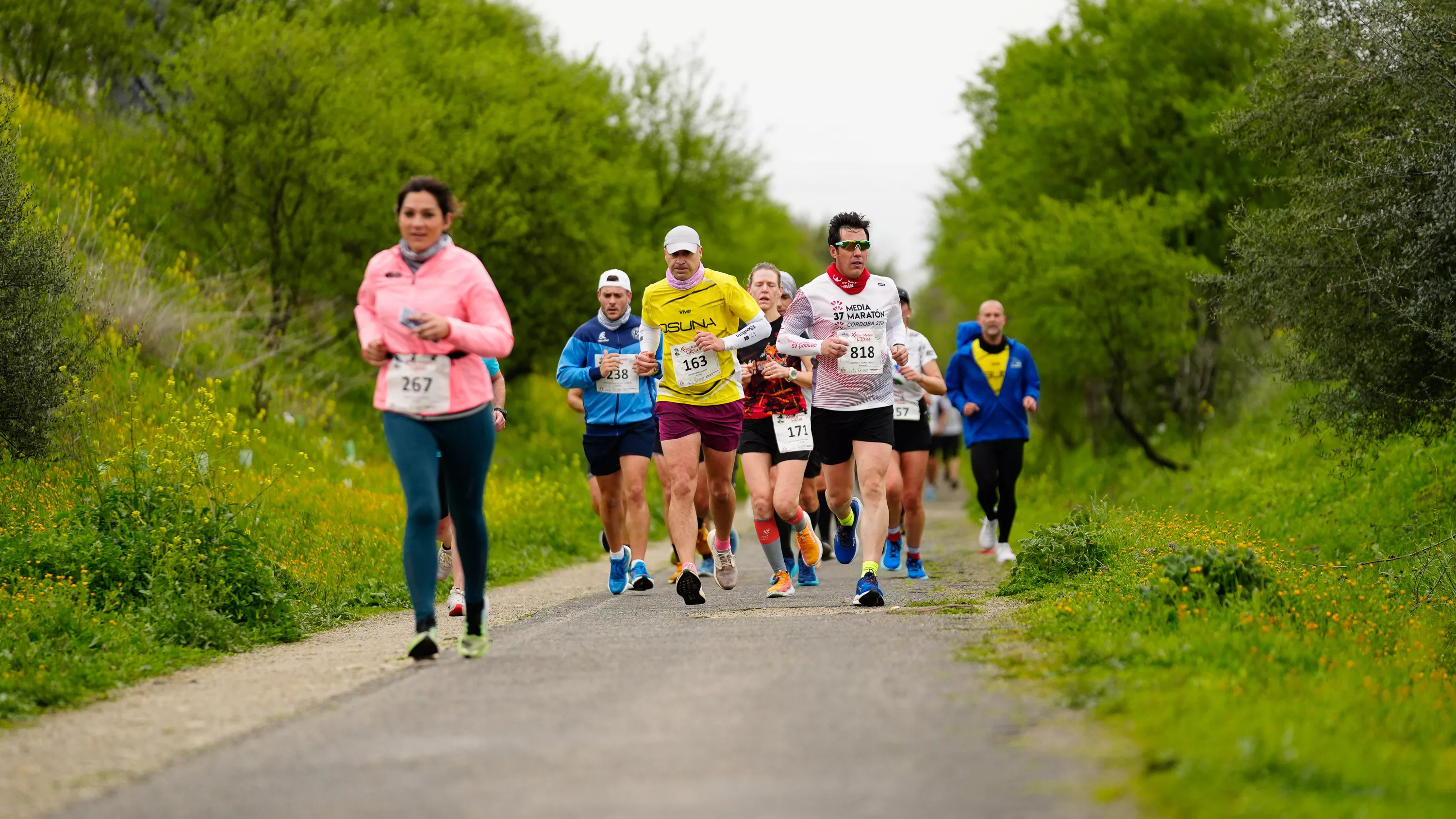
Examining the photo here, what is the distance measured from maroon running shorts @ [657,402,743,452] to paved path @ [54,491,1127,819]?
262 centimetres

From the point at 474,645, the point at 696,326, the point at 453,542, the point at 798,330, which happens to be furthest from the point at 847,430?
the point at 474,645

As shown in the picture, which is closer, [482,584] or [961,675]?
[961,675]

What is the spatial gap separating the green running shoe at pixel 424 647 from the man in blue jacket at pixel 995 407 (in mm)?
7441

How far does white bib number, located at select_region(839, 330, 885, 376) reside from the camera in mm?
10055

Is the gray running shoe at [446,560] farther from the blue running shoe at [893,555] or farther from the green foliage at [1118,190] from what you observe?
the green foliage at [1118,190]

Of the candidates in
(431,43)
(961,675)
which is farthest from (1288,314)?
(431,43)

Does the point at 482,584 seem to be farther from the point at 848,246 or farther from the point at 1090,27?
the point at 1090,27

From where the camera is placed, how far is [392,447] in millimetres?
7305

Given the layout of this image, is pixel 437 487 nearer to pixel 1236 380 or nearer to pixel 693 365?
pixel 693 365

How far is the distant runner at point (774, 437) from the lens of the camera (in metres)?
10.8

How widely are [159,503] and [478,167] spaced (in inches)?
733

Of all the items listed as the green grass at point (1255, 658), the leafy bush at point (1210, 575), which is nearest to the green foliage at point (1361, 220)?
the green grass at point (1255, 658)

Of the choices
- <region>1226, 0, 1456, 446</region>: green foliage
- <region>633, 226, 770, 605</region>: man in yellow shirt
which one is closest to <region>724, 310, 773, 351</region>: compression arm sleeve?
<region>633, 226, 770, 605</region>: man in yellow shirt

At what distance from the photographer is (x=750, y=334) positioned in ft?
33.2
